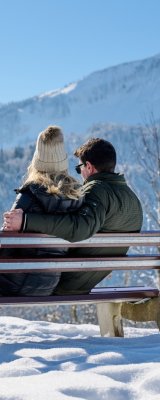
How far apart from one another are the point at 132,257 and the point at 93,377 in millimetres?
1598

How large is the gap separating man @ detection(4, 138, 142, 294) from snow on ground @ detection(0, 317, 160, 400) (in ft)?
1.42

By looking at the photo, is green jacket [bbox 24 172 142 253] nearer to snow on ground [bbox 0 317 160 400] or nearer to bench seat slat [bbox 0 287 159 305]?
bench seat slat [bbox 0 287 159 305]

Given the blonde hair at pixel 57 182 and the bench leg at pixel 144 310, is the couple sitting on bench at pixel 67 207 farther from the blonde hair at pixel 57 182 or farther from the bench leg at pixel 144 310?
the bench leg at pixel 144 310

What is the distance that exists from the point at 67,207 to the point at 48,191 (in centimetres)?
15

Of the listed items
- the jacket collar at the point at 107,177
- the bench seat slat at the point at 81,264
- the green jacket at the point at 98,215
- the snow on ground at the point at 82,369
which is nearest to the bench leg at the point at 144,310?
the bench seat slat at the point at 81,264

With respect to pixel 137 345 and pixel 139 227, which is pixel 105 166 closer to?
pixel 139 227

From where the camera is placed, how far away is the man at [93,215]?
15.3 feet

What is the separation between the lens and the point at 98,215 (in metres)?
4.80

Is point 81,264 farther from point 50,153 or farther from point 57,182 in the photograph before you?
point 50,153

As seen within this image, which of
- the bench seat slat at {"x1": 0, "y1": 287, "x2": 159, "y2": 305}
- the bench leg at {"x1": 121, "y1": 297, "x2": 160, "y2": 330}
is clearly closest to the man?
the bench seat slat at {"x1": 0, "y1": 287, "x2": 159, "y2": 305}

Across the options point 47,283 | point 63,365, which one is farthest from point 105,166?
point 63,365

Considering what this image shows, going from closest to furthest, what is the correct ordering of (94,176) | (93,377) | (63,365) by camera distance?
(93,377) < (63,365) < (94,176)

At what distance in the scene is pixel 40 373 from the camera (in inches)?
153

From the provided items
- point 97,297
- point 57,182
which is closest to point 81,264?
point 97,297
